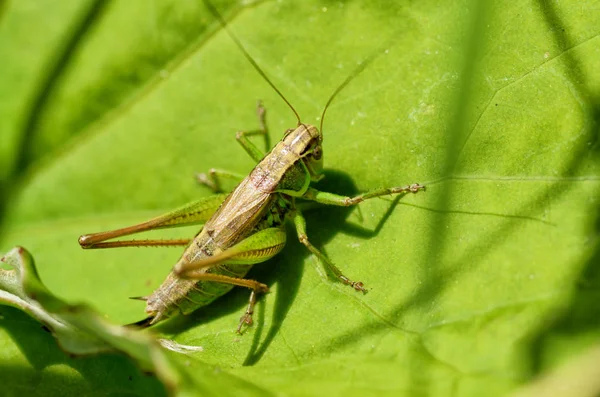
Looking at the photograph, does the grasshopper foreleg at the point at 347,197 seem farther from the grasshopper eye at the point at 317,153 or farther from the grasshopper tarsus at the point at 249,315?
the grasshopper tarsus at the point at 249,315

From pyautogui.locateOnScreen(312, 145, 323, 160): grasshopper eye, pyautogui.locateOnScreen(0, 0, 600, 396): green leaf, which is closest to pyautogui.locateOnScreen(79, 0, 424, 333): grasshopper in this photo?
pyautogui.locateOnScreen(312, 145, 323, 160): grasshopper eye

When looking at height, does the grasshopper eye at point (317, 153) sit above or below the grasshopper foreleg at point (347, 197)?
above

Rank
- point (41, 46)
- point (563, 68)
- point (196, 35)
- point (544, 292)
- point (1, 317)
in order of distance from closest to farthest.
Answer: point (544, 292), point (563, 68), point (1, 317), point (196, 35), point (41, 46)

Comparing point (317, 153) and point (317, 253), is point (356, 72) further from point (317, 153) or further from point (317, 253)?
point (317, 253)

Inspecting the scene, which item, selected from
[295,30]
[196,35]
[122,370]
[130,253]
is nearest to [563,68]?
[295,30]

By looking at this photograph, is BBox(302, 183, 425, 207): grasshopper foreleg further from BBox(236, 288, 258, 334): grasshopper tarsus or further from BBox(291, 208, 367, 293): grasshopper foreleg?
BBox(236, 288, 258, 334): grasshopper tarsus

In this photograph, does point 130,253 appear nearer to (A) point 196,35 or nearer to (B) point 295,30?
(A) point 196,35

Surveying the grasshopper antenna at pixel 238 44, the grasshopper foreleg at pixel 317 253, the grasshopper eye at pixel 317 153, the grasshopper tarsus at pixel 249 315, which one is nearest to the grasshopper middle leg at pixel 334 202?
the grasshopper foreleg at pixel 317 253
